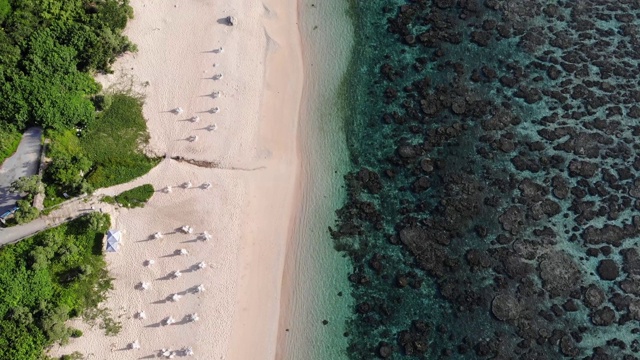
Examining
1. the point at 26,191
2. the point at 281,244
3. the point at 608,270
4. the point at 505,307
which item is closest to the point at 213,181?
the point at 281,244

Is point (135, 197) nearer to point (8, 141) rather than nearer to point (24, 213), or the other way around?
point (24, 213)

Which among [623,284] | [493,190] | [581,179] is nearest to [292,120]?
[493,190]

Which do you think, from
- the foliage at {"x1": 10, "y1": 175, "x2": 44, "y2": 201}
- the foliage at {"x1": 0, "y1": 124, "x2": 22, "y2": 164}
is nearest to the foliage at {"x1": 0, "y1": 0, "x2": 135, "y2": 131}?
the foliage at {"x1": 0, "y1": 124, "x2": 22, "y2": 164}

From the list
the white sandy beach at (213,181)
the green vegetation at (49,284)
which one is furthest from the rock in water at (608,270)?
the green vegetation at (49,284)

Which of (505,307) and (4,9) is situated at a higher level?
(4,9)

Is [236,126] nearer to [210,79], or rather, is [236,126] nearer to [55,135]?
[210,79]
